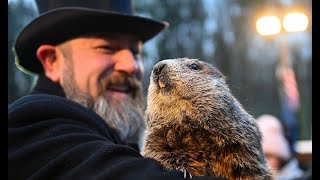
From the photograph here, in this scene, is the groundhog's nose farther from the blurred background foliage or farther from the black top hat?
the black top hat

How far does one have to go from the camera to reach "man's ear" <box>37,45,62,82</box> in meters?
2.24

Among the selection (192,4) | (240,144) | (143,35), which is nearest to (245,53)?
(192,4)

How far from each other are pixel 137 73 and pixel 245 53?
552cm

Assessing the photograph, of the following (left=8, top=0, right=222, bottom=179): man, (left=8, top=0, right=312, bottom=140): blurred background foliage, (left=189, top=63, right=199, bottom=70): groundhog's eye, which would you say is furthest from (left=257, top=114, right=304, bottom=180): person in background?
(left=189, top=63, right=199, bottom=70): groundhog's eye

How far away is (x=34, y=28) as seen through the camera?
2188mm

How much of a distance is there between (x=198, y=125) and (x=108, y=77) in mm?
666

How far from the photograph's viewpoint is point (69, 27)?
2111mm

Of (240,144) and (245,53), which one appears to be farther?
(245,53)

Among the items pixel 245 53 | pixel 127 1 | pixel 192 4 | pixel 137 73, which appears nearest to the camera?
pixel 137 73

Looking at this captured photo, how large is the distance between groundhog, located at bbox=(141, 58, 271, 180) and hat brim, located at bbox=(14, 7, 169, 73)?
27.4 inches

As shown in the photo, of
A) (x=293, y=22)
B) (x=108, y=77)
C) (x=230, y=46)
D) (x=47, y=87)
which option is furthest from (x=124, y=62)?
(x=293, y=22)

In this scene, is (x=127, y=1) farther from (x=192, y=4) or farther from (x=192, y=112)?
(x=192, y=4)

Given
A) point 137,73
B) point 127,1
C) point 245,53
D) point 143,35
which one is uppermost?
point 127,1
